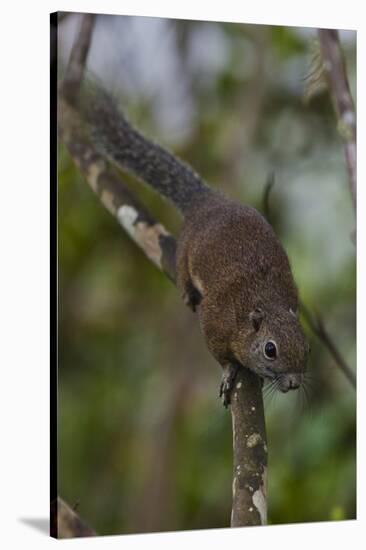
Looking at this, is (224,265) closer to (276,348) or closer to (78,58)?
(276,348)

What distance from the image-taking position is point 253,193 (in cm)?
520

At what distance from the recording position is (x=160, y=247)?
506cm

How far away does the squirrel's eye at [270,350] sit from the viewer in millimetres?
4570

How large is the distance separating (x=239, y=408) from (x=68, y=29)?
1874mm

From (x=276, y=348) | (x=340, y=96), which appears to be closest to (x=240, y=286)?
(x=276, y=348)

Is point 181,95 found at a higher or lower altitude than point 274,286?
higher

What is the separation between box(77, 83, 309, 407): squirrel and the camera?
462 centimetres

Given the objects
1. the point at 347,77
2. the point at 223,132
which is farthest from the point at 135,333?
the point at 347,77

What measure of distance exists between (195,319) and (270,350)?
1.74 feet

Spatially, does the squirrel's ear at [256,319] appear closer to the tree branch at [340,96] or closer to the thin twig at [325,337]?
the thin twig at [325,337]

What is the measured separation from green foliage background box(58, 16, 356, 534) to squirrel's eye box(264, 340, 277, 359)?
461mm

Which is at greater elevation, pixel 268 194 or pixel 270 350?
pixel 268 194

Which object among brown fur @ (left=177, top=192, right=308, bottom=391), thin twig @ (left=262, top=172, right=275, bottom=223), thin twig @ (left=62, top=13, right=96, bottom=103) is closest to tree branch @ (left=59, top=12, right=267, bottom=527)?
thin twig @ (left=62, top=13, right=96, bottom=103)

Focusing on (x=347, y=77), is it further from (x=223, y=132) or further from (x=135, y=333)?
(x=135, y=333)
